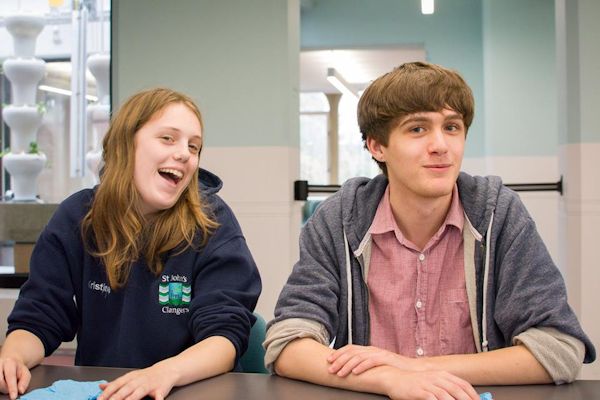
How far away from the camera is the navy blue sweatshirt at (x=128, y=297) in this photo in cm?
176

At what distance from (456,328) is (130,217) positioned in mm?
822

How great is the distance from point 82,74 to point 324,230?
2.74 meters

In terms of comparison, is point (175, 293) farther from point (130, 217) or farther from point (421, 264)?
point (421, 264)

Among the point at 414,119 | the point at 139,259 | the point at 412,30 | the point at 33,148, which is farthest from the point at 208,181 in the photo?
the point at 412,30

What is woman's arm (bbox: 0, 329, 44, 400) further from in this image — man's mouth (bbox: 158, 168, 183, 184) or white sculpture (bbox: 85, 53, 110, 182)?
white sculpture (bbox: 85, 53, 110, 182)

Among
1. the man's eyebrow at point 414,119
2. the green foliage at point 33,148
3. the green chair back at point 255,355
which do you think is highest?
the green foliage at point 33,148

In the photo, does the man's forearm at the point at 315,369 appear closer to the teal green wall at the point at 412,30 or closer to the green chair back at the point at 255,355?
the green chair back at the point at 255,355

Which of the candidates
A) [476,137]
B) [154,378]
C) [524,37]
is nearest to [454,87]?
[154,378]

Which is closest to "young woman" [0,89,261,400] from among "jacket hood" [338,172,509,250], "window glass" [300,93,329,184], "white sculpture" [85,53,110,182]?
"jacket hood" [338,172,509,250]

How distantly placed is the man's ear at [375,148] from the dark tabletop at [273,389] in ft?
1.94

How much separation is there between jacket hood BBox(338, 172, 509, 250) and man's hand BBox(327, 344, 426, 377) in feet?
1.11

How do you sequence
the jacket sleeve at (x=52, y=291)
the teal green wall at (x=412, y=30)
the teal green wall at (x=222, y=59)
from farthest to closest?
the teal green wall at (x=412, y=30)
the teal green wall at (x=222, y=59)
the jacket sleeve at (x=52, y=291)

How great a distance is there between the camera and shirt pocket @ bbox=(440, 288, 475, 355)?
168 cm

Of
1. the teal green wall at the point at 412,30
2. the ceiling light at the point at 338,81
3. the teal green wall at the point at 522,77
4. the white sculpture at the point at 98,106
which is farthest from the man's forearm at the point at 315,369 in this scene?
the ceiling light at the point at 338,81
